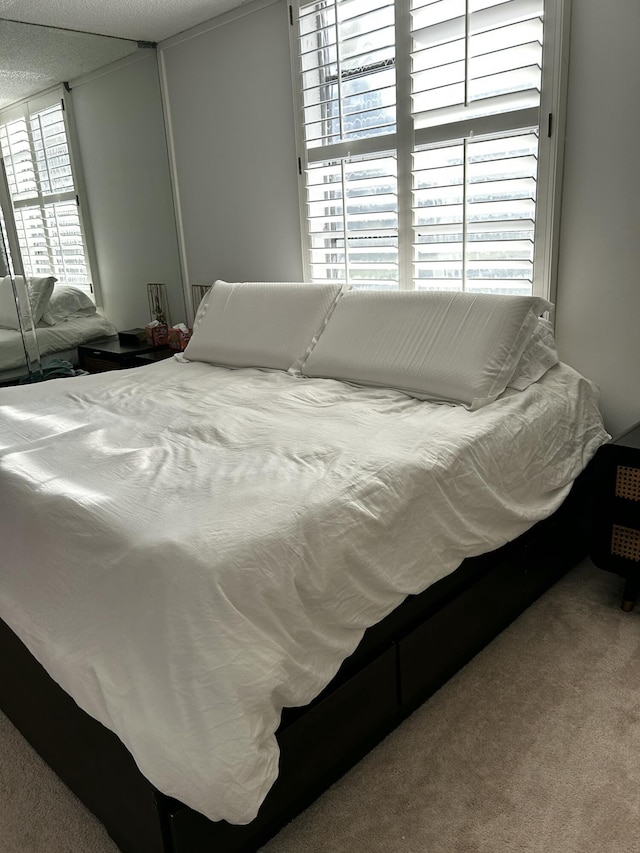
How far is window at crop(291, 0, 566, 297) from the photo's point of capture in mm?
2299

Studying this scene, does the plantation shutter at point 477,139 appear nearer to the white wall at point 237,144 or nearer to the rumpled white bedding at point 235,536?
the rumpled white bedding at point 235,536

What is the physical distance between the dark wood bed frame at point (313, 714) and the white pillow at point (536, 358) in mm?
500

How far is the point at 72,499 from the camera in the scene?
57.8 inches

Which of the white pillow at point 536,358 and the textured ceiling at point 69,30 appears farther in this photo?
the textured ceiling at point 69,30

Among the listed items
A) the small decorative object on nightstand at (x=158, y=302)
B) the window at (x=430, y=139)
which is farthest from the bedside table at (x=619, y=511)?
the small decorative object on nightstand at (x=158, y=302)

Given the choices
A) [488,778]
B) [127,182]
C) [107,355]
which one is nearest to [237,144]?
[127,182]

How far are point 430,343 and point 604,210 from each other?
2.50 feet

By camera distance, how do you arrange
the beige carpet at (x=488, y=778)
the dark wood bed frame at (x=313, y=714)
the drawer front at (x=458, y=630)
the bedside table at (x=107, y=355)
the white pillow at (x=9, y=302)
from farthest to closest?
1. the bedside table at (x=107, y=355)
2. the white pillow at (x=9, y=302)
3. the drawer front at (x=458, y=630)
4. the beige carpet at (x=488, y=778)
5. the dark wood bed frame at (x=313, y=714)

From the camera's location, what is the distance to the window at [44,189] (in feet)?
10.4

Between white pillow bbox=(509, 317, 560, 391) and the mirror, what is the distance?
7.58ft

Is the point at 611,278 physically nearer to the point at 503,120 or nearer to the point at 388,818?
the point at 503,120

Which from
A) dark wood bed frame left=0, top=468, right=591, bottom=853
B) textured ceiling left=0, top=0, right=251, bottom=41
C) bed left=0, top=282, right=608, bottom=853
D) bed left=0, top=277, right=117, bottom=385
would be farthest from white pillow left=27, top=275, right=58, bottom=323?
dark wood bed frame left=0, top=468, right=591, bottom=853

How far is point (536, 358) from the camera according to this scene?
89.1 inches

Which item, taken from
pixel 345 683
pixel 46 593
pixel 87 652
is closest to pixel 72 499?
pixel 46 593
